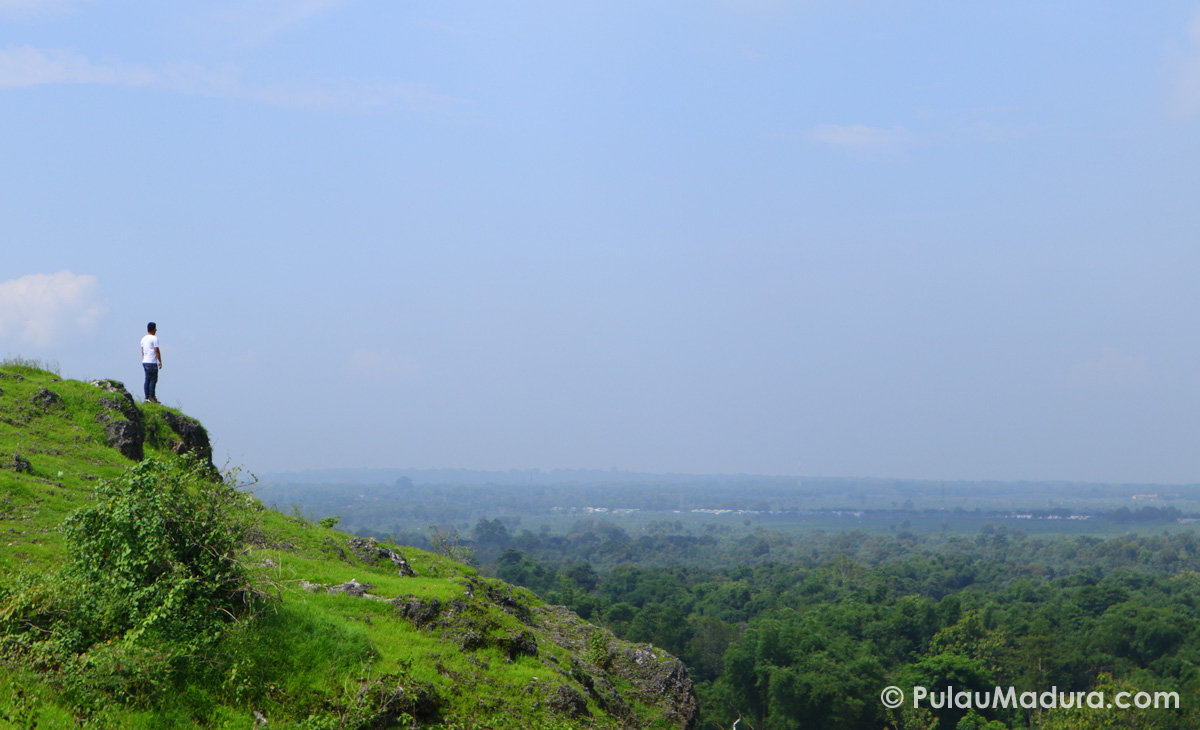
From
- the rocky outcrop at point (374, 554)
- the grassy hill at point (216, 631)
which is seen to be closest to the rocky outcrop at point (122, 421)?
the grassy hill at point (216, 631)

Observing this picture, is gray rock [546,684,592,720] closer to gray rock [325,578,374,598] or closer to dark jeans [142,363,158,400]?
gray rock [325,578,374,598]

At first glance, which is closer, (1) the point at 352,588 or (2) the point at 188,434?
(1) the point at 352,588

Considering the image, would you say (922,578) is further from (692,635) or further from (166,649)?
(166,649)

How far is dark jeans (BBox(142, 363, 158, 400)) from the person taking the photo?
1911cm

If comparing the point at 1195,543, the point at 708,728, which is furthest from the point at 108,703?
the point at 1195,543

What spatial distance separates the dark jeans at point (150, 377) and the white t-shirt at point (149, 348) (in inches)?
4.9

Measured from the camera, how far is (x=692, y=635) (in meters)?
74.8

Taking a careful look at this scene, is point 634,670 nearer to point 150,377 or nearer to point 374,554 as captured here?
point 374,554

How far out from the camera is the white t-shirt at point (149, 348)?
62.3 ft

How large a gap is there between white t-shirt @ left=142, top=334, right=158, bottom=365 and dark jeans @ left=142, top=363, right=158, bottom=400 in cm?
12

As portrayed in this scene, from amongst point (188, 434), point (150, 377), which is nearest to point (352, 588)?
point (188, 434)

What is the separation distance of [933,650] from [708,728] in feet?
59.5

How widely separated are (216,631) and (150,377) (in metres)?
11.4

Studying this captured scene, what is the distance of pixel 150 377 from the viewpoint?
19250 millimetres
